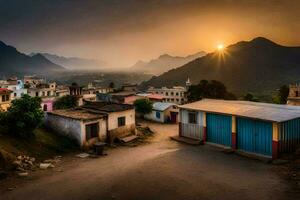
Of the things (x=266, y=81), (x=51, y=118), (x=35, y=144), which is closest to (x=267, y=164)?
(x=35, y=144)

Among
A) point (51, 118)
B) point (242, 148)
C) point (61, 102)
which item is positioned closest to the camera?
point (242, 148)

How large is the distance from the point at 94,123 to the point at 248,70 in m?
151

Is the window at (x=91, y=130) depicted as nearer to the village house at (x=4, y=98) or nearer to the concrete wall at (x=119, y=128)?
the concrete wall at (x=119, y=128)

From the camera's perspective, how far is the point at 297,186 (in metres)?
14.8

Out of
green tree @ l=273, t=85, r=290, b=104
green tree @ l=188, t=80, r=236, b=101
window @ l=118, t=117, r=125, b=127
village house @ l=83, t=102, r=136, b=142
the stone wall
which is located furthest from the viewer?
green tree @ l=273, t=85, r=290, b=104

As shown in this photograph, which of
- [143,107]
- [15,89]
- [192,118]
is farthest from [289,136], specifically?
[15,89]

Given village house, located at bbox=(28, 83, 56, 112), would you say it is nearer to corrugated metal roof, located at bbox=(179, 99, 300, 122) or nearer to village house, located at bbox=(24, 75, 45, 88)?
village house, located at bbox=(24, 75, 45, 88)

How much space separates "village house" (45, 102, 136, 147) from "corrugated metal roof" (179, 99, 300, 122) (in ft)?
24.2

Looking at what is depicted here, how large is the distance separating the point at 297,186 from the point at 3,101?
45.3 metres

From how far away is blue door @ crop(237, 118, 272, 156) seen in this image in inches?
835

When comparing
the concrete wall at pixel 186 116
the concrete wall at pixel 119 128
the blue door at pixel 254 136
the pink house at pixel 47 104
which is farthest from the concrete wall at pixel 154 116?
the blue door at pixel 254 136

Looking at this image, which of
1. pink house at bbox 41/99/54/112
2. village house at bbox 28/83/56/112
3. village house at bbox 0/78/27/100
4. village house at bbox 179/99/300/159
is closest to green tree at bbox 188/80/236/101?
pink house at bbox 41/99/54/112

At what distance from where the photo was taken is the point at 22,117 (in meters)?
23.6

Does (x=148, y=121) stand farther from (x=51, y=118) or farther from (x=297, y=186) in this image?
(x=297, y=186)
